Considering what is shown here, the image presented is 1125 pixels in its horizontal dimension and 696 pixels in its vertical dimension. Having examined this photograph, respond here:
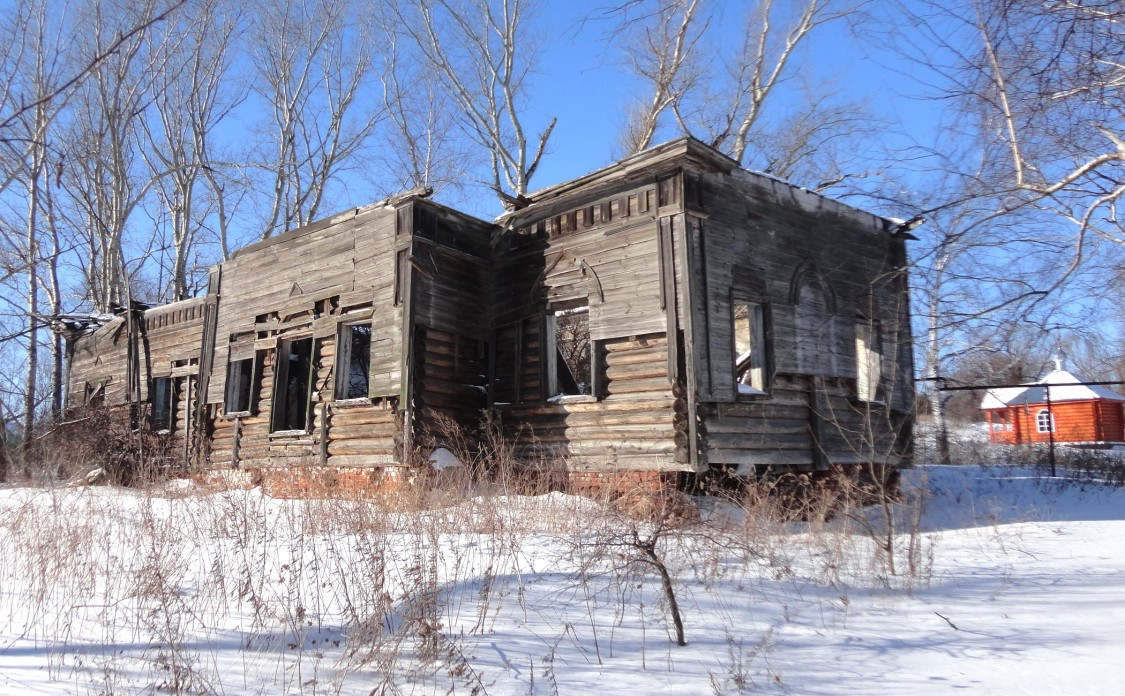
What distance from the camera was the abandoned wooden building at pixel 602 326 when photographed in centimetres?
1073

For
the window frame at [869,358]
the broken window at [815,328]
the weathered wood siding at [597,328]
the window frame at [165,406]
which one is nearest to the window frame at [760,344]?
the broken window at [815,328]

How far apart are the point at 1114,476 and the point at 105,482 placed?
20.7m

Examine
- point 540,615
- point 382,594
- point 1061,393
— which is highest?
point 1061,393

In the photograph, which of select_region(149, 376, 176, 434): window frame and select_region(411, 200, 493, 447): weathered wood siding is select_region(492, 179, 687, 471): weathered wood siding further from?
select_region(149, 376, 176, 434): window frame

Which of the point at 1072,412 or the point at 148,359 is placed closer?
the point at 148,359

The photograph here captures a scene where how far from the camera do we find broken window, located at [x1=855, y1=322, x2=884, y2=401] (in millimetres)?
13148

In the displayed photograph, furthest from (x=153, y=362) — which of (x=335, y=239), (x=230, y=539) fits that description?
(x=230, y=539)

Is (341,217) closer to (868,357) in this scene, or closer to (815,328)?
(815,328)

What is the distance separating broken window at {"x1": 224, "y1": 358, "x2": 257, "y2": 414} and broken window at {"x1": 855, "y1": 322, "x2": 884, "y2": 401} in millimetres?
11964

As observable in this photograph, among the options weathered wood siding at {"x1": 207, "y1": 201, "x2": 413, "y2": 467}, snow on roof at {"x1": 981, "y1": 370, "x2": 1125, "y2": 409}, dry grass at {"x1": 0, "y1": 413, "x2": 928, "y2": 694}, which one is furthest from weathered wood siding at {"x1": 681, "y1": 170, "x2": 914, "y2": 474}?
snow on roof at {"x1": 981, "y1": 370, "x2": 1125, "y2": 409}

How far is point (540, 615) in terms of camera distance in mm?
5090

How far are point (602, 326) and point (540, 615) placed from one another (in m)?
6.79

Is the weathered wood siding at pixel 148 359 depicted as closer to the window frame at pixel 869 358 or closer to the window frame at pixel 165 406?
the window frame at pixel 165 406

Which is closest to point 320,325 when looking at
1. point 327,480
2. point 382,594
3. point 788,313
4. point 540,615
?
point 327,480
